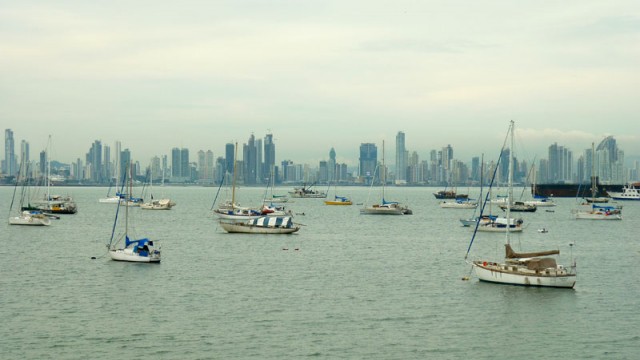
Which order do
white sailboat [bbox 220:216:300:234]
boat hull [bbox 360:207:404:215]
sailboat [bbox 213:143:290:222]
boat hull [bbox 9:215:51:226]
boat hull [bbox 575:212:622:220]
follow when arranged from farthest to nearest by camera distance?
1. boat hull [bbox 360:207:404:215]
2. boat hull [bbox 575:212:622:220]
3. sailboat [bbox 213:143:290:222]
4. boat hull [bbox 9:215:51:226]
5. white sailboat [bbox 220:216:300:234]

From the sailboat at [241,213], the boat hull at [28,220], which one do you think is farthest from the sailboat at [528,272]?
the boat hull at [28,220]

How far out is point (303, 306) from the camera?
54.0 meters

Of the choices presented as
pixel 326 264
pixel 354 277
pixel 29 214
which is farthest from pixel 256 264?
pixel 29 214

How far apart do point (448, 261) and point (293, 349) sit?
133 ft

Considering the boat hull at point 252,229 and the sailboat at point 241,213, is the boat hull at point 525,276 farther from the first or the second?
the sailboat at point 241,213

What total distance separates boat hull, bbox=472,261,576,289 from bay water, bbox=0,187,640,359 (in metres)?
0.62

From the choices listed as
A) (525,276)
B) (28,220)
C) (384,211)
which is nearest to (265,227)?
(28,220)

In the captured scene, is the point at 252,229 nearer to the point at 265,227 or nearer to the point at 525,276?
the point at 265,227

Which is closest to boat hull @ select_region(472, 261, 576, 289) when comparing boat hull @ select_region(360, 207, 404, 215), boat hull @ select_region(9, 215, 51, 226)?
boat hull @ select_region(9, 215, 51, 226)

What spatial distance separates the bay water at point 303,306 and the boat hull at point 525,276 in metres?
0.62

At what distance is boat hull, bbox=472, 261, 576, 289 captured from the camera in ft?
196

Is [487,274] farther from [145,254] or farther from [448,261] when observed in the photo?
[145,254]

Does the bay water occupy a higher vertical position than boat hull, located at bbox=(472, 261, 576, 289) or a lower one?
lower

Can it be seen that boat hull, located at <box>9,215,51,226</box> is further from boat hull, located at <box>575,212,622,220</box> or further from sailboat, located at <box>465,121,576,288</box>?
boat hull, located at <box>575,212,622,220</box>
